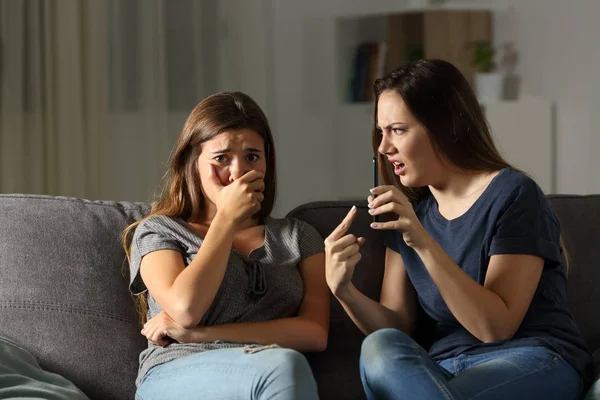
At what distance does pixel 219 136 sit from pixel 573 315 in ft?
2.93

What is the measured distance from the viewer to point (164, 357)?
5.63 feet

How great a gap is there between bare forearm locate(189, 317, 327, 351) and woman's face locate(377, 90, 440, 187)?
36 centimetres

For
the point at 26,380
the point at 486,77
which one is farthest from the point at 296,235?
the point at 486,77

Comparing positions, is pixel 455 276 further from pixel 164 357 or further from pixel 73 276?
pixel 73 276

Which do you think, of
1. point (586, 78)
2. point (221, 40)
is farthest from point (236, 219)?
point (586, 78)

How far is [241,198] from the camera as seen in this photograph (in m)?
1.79

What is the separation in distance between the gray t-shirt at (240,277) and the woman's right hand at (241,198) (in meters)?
0.10

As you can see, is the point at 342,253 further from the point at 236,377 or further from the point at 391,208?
the point at 236,377

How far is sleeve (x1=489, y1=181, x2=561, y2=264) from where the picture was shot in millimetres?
1672

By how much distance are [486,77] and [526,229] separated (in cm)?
267

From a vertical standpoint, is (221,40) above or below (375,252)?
above

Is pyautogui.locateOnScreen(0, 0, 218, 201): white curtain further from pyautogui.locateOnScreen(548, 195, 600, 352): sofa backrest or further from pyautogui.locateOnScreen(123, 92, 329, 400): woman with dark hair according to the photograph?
pyautogui.locateOnScreen(548, 195, 600, 352): sofa backrest

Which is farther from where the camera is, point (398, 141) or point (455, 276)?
point (398, 141)

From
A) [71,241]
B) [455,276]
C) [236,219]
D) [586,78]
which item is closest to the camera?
[455,276]
